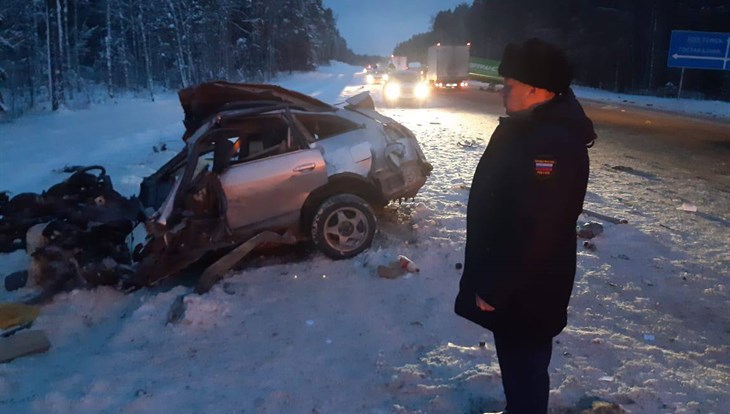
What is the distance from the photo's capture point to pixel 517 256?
7.53 feet

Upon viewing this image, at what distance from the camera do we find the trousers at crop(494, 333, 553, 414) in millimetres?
2537

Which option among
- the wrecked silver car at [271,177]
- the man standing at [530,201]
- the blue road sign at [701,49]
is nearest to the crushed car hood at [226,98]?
the wrecked silver car at [271,177]

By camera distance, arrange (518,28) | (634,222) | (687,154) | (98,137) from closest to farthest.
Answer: (634,222), (687,154), (98,137), (518,28)

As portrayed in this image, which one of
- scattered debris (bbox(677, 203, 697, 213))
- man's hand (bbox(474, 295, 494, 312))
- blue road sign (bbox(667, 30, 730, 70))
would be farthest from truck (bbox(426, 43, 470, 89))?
man's hand (bbox(474, 295, 494, 312))

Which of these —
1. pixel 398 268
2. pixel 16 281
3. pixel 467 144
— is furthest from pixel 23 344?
pixel 467 144

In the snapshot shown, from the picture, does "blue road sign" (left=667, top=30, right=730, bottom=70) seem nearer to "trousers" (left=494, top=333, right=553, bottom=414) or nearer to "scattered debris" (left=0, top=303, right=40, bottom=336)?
"trousers" (left=494, top=333, right=553, bottom=414)

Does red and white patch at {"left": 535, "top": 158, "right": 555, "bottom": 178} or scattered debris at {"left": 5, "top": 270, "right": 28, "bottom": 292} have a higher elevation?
red and white patch at {"left": 535, "top": 158, "right": 555, "bottom": 178}

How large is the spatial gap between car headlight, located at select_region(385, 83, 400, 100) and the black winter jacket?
2502 cm

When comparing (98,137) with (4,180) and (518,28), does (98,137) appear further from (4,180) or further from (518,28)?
(518,28)

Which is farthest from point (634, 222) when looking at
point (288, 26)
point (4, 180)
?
point (288, 26)

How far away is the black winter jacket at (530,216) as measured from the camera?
7.27 ft

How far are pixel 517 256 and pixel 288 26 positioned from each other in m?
72.6

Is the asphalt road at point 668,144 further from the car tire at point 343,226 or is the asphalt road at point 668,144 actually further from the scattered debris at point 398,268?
the car tire at point 343,226

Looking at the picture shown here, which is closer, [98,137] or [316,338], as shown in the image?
[316,338]
